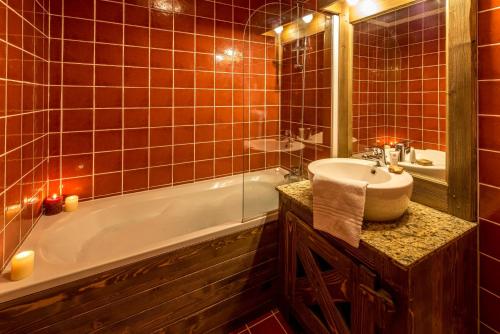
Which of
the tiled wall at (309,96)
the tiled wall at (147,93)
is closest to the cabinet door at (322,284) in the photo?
the tiled wall at (309,96)

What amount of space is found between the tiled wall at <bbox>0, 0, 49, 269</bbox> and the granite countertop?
63.7 inches

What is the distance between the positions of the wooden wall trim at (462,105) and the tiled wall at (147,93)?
1.61 meters

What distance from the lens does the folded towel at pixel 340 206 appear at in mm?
1014

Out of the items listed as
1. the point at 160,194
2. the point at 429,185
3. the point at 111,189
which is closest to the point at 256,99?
the point at 160,194

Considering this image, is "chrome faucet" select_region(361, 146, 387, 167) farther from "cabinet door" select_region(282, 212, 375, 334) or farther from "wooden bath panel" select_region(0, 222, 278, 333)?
"wooden bath panel" select_region(0, 222, 278, 333)

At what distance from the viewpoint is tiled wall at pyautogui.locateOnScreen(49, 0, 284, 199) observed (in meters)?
1.82

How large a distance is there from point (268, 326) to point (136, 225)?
121cm

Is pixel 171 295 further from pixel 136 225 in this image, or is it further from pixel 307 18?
pixel 307 18

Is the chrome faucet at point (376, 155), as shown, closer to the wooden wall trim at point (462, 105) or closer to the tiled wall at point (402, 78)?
the tiled wall at point (402, 78)

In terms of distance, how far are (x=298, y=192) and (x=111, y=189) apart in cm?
147

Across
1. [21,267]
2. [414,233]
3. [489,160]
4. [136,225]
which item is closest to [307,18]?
[489,160]

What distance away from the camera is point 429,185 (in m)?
1.26

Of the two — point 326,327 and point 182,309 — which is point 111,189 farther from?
point 326,327

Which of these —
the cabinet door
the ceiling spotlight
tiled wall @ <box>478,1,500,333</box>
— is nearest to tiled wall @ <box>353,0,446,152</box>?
tiled wall @ <box>478,1,500,333</box>
